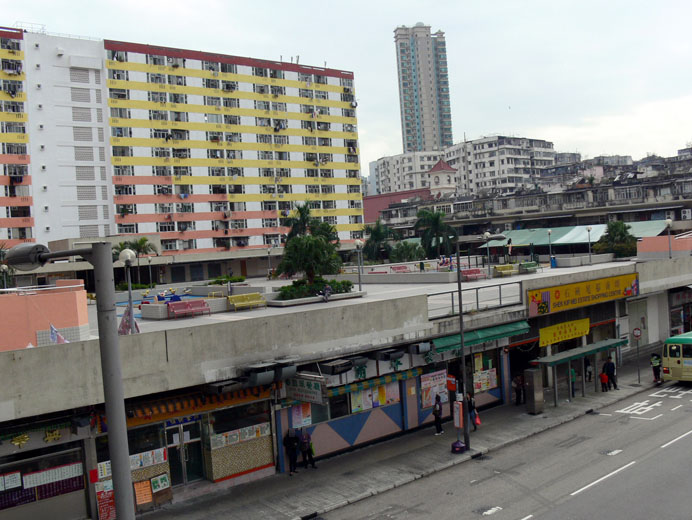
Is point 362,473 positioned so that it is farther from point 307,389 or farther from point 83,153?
point 83,153

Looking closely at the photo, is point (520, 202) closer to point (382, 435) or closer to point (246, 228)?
point (246, 228)

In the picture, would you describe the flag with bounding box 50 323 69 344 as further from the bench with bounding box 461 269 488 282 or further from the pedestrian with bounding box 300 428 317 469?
the bench with bounding box 461 269 488 282

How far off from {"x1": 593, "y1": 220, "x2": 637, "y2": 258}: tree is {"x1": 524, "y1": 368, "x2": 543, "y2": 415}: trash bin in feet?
136

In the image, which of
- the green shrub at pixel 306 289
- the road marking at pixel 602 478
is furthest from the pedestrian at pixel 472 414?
the green shrub at pixel 306 289

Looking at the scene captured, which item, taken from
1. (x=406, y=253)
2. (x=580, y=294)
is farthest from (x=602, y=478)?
(x=406, y=253)

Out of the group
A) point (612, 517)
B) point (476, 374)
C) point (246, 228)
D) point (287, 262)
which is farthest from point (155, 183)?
point (612, 517)

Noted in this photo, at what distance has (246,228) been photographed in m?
76.0

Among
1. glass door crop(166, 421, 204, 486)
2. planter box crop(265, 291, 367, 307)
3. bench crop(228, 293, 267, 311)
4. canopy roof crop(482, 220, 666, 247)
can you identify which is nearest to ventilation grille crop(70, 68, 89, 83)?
planter box crop(265, 291, 367, 307)

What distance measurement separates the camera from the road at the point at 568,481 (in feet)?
51.6

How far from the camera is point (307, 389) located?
62.0 feet

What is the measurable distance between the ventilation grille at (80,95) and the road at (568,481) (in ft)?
198

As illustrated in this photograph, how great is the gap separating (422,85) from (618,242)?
471 ft

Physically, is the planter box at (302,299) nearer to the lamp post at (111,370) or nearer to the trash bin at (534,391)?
the trash bin at (534,391)

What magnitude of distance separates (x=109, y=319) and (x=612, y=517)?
1337 centimetres
